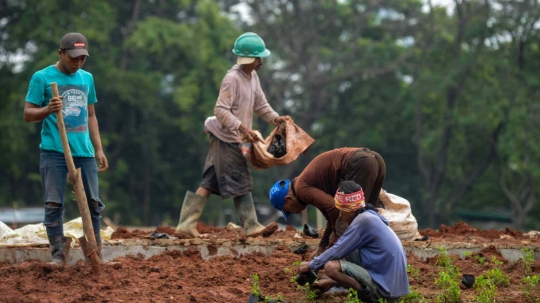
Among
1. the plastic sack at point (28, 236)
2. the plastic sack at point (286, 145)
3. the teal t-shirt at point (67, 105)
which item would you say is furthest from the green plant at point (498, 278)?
the plastic sack at point (28, 236)

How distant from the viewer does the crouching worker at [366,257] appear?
713 centimetres

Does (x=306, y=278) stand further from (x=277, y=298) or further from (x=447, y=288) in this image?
(x=447, y=288)

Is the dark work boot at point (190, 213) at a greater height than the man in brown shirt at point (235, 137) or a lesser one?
lesser

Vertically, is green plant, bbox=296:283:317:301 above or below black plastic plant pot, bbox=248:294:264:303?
below

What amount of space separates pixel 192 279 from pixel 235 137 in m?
1.90

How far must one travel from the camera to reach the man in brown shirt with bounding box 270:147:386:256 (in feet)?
26.1

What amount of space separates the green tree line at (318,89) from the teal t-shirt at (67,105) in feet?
75.4

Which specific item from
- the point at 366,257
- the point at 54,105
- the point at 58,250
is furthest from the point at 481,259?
the point at 54,105

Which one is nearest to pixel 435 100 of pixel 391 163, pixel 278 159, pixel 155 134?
pixel 391 163

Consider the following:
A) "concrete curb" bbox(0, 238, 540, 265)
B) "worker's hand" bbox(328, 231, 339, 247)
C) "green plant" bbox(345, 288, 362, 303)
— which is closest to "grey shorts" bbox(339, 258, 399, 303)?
"green plant" bbox(345, 288, 362, 303)

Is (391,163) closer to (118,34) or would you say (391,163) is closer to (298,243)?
(118,34)

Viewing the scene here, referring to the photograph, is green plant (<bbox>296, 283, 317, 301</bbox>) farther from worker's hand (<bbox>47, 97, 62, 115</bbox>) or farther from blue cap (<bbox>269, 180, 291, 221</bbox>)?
worker's hand (<bbox>47, 97, 62, 115</bbox>)

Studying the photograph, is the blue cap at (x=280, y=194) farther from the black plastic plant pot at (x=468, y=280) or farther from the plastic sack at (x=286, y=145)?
the black plastic plant pot at (x=468, y=280)

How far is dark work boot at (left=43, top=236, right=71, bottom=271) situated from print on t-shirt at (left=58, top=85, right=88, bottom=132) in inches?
38.6
